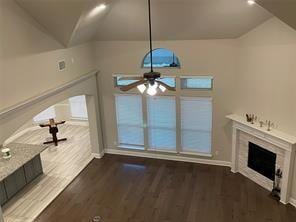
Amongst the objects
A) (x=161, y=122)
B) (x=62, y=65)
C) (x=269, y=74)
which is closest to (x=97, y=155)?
(x=161, y=122)

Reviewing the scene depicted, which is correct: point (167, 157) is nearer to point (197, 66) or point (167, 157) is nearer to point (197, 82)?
point (197, 82)

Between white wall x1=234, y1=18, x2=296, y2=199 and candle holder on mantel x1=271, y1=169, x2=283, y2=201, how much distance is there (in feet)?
1.31

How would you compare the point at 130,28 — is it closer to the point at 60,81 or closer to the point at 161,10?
the point at 161,10

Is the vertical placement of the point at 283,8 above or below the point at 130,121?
above

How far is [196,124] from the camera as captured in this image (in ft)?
28.5

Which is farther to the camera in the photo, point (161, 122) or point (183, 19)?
point (161, 122)

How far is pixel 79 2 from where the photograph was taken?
220 inches

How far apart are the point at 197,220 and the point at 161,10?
4.75 m

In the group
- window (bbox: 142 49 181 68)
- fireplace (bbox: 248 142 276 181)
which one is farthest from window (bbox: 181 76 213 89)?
fireplace (bbox: 248 142 276 181)

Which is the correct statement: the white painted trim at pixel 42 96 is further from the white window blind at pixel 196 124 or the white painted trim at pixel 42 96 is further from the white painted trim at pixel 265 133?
the white painted trim at pixel 265 133

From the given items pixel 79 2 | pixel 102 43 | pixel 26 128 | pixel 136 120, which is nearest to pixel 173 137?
pixel 136 120

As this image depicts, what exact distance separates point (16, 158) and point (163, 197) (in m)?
3.80

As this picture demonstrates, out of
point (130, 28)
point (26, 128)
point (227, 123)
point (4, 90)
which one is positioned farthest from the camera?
point (26, 128)

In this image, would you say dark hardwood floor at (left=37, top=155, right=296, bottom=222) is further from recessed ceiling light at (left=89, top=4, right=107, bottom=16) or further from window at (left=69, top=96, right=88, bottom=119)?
recessed ceiling light at (left=89, top=4, right=107, bottom=16)
